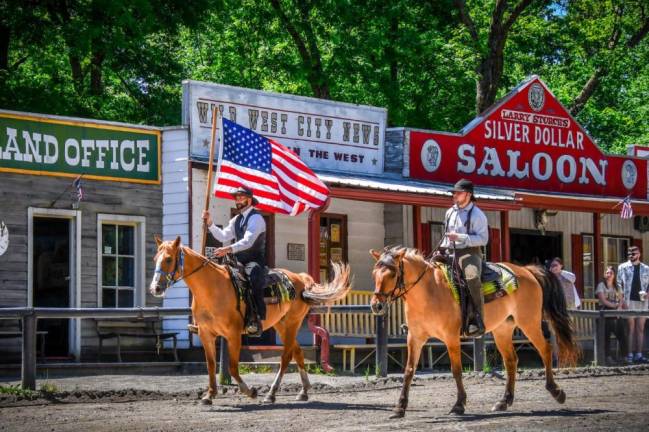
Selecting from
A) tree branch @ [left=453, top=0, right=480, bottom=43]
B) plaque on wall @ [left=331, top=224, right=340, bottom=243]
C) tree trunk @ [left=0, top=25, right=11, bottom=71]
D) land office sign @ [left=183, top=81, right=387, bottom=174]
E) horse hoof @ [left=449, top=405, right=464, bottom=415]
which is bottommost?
horse hoof @ [left=449, top=405, right=464, bottom=415]

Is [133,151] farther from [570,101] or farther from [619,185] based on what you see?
[570,101]

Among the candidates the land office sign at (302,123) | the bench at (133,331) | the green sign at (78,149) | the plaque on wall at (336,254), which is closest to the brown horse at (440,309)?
the bench at (133,331)

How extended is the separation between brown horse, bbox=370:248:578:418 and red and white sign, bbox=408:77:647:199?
470 inches

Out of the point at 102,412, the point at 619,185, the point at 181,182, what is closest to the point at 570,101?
the point at 619,185

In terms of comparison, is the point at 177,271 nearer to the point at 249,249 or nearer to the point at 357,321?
the point at 249,249

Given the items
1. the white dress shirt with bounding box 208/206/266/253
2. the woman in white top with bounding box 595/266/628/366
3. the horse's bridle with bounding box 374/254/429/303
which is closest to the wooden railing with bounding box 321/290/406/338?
the woman in white top with bounding box 595/266/628/366

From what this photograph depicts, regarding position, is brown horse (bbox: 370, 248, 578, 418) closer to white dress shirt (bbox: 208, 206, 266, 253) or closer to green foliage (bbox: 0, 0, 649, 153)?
white dress shirt (bbox: 208, 206, 266, 253)

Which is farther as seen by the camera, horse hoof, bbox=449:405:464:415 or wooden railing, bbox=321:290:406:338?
wooden railing, bbox=321:290:406:338

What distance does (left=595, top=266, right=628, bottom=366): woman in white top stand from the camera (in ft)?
74.5

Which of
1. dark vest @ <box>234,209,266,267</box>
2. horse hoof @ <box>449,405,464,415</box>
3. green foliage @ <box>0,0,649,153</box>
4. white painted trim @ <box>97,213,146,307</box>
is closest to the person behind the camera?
horse hoof @ <box>449,405,464,415</box>

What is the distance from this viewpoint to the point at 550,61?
4338 cm

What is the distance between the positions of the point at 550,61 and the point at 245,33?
43.3 ft

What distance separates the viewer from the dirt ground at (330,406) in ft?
39.4

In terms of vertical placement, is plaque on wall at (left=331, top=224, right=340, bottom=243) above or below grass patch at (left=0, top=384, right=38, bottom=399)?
above
